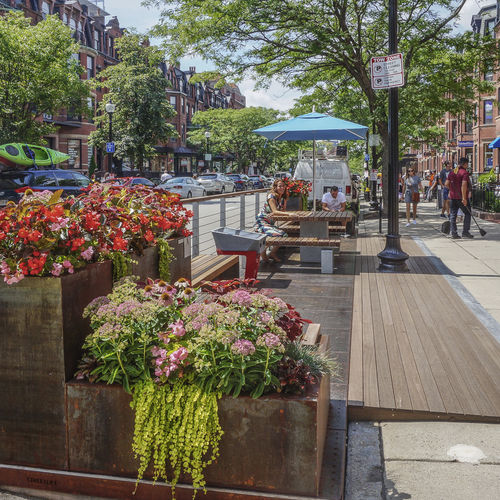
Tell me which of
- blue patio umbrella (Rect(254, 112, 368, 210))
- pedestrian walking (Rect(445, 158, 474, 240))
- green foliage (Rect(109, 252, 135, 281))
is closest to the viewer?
green foliage (Rect(109, 252, 135, 281))

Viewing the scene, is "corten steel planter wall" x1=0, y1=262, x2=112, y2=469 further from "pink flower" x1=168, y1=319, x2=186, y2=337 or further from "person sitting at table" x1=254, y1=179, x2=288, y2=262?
"person sitting at table" x1=254, y1=179, x2=288, y2=262

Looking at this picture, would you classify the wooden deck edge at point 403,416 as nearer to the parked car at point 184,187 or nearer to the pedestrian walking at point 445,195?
the pedestrian walking at point 445,195

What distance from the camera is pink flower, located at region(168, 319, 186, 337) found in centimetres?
297

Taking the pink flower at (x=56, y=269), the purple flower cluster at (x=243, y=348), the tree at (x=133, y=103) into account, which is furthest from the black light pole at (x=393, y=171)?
the tree at (x=133, y=103)

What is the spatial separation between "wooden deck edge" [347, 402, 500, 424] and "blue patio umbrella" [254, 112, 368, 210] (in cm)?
764

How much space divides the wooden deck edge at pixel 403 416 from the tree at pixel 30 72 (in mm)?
30217

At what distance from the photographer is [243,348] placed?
277 centimetres

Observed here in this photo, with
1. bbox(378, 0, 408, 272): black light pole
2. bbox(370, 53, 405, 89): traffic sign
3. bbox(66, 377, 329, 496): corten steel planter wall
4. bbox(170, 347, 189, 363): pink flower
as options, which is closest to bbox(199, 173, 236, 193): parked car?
bbox(378, 0, 408, 272): black light pole

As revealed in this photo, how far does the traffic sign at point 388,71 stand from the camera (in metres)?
9.19

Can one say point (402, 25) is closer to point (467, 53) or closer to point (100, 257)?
point (467, 53)

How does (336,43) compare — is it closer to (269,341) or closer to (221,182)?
(269,341)

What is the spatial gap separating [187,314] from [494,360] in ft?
10.1

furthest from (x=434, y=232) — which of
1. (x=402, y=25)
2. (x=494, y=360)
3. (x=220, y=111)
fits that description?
(x=220, y=111)

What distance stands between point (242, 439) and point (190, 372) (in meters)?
0.40
